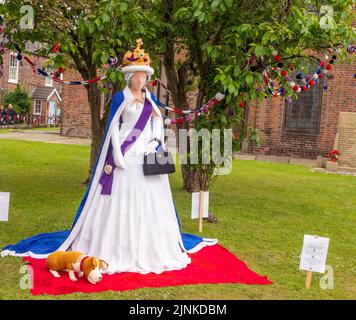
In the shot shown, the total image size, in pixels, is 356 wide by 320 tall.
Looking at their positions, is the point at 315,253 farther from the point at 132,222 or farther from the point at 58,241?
the point at 58,241

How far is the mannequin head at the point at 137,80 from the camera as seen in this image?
5.96m

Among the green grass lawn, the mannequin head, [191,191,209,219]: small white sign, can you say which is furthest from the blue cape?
[191,191,209,219]: small white sign

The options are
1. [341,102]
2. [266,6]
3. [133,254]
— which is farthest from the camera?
[341,102]

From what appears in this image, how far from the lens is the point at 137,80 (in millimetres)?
5969

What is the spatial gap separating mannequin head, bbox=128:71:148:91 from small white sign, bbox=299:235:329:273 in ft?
8.08

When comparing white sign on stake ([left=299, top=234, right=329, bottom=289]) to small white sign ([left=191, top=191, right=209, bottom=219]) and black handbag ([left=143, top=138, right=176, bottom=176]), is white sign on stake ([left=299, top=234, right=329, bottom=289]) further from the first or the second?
small white sign ([left=191, top=191, right=209, bottom=219])

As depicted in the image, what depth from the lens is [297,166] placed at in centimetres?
1816

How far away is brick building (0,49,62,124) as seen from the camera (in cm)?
3444

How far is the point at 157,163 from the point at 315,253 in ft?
6.41

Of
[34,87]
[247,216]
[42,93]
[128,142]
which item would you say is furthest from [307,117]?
[34,87]

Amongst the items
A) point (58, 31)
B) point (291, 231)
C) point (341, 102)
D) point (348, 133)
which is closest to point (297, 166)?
point (348, 133)

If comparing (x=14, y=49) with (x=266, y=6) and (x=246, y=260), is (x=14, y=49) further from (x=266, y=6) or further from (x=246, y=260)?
(x=246, y=260)

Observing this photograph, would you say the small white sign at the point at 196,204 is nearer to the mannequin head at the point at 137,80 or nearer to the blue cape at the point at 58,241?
the blue cape at the point at 58,241

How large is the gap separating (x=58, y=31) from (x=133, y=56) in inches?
143
